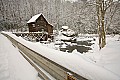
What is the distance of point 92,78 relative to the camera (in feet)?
6.29

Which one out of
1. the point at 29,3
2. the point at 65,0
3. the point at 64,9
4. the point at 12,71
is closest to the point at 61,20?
the point at 64,9

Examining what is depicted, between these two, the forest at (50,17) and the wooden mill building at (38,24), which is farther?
the forest at (50,17)

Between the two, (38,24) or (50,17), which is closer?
(38,24)

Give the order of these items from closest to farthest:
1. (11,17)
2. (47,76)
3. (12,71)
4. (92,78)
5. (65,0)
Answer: (92,78) < (47,76) < (12,71) < (11,17) < (65,0)

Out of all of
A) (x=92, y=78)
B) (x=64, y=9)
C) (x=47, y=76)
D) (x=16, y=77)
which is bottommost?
(x=16, y=77)

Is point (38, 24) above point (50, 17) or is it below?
below

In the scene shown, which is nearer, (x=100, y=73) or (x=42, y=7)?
(x=100, y=73)

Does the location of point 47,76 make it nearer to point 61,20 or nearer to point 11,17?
point 11,17

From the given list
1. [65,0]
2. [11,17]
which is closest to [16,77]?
[11,17]

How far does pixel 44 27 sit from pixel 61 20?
2741 cm

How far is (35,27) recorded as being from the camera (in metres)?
30.3

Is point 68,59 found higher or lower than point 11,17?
lower

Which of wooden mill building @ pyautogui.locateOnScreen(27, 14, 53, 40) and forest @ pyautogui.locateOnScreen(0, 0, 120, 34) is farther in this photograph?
forest @ pyautogui.locateOnScreen(0, 0, 120, 34)

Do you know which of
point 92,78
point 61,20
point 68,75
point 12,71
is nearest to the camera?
point 92,78
